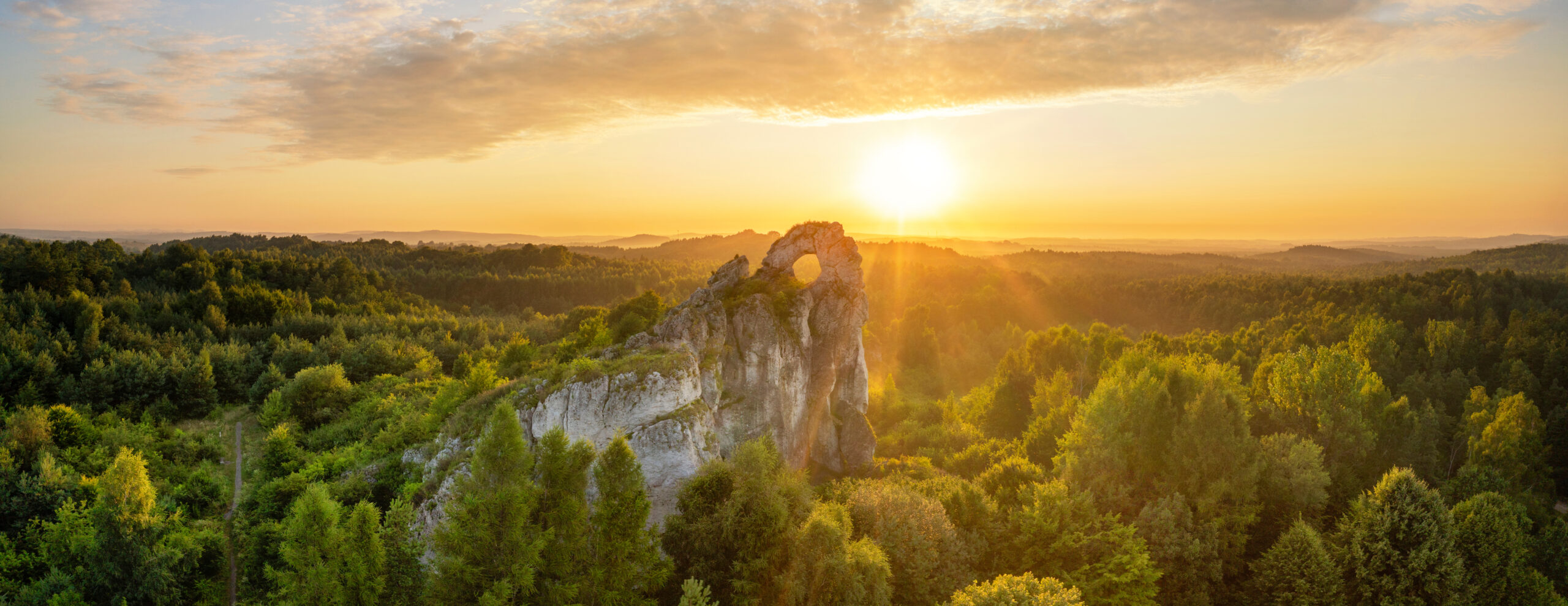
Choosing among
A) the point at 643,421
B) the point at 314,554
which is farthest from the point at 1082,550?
the point at 314,554

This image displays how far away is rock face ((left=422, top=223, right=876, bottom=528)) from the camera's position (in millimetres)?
23391

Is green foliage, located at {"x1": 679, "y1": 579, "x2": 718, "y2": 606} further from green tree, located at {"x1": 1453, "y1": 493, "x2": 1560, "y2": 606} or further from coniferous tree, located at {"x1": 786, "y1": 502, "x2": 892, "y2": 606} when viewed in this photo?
A: green tree, located at {"x1": 1453, "y1": 493, "x2": 1560, "y2": 606}

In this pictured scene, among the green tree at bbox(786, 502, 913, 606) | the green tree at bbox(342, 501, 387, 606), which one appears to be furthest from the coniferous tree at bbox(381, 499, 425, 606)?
the green tree at bbox(786, 502, 913, 606)

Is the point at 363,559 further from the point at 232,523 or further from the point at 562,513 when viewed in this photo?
the point at 232,523

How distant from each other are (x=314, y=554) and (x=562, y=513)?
586cm

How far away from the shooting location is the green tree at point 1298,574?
23078 millimetres

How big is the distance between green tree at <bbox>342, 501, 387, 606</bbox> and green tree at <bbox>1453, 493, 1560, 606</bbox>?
3702cm

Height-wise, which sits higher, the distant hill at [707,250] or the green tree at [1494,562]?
the distant hill at [707,250]

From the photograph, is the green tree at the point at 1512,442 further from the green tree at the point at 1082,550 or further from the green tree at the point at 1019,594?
the green tree at the point at 1019,594

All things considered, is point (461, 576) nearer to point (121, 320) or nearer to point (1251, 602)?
point (1251, 602)

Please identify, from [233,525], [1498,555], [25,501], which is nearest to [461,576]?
[233,525]

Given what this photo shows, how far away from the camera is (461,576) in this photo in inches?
577

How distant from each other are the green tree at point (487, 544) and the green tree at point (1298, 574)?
27.8 metres

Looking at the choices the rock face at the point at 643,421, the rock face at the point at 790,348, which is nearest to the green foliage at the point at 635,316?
the rock face at the point at 790,348
